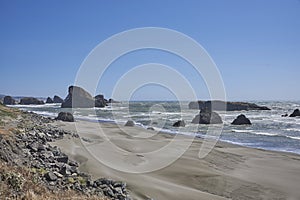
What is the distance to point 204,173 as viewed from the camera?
38.5 ft

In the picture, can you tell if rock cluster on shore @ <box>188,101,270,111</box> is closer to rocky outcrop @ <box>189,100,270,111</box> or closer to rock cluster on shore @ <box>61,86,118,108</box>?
rocky outcrop @ <box>189,100,270,111</box>

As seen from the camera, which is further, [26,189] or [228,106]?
[228,106]

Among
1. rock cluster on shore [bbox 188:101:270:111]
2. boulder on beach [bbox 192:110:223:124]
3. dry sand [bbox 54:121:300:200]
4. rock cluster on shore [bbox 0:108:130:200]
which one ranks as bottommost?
dry sand [bbox 54:121:300:200]

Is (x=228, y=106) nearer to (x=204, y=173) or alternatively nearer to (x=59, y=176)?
(x=204, y=173)

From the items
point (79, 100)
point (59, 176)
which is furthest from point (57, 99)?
point (59, 176)

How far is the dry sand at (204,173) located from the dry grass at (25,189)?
221 centimetres

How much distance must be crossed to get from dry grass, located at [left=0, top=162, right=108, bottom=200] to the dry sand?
7.25 ft

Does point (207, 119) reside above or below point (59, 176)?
above

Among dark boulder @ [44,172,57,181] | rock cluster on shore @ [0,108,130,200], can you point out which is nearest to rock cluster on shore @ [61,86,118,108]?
rock cluster on shore @ [0,108,130,200]

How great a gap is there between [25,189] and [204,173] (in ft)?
24.4

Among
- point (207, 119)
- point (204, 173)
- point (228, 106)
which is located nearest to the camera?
point (204, 173)

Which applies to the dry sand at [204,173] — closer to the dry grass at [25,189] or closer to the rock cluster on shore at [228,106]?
the dry grass at [25,189]

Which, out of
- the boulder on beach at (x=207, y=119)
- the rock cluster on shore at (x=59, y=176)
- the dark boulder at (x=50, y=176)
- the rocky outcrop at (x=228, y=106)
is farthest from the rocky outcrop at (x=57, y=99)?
the dark boulder at (x=50, y=176)

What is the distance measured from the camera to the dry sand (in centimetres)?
916
